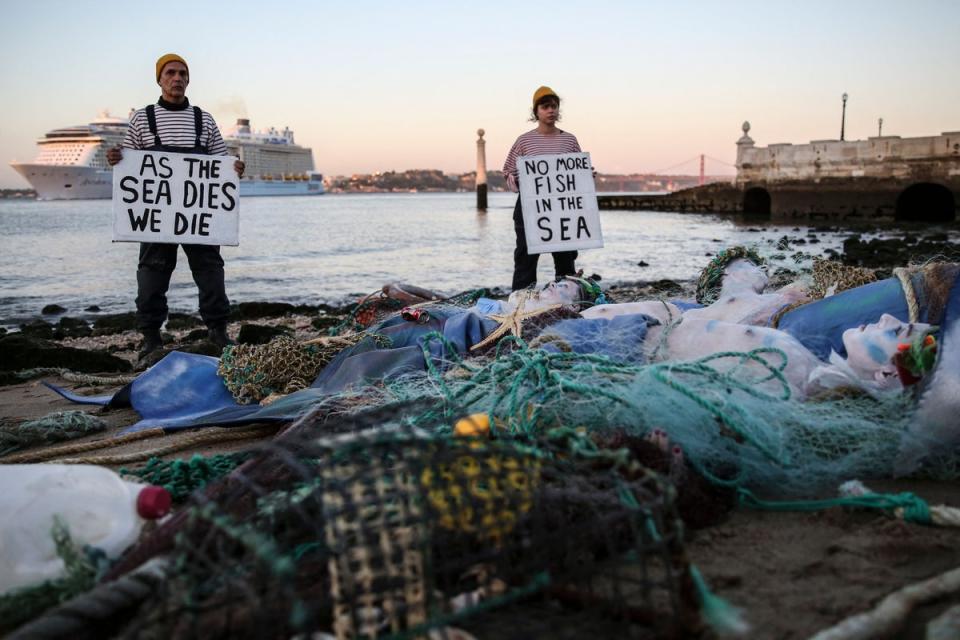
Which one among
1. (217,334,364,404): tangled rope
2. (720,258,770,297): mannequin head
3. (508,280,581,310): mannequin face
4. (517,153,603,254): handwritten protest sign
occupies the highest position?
(517,153,603,254): handwritten protest sign

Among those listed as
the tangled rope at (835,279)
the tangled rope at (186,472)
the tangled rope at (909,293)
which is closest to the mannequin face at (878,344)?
the tangled rope at (909,293)

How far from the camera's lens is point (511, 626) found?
1.80 metres

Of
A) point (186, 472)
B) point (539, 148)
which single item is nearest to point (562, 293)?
point (539, 148)

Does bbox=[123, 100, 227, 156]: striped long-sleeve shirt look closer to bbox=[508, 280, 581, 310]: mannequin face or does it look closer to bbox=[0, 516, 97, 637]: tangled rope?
bbox=[508, 280, 581, 310]: mannequin face

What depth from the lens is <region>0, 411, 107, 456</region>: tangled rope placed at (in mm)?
3629

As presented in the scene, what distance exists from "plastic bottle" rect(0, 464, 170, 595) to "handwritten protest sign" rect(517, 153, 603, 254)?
518 centimetres

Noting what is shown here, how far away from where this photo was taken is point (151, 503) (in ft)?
7.13

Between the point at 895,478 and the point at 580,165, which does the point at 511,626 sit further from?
the point at 580,165

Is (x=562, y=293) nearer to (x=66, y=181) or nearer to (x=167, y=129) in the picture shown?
(x=167, y=129)

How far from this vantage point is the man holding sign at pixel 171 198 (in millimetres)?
5777

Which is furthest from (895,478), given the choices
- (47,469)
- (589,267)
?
(589,267)

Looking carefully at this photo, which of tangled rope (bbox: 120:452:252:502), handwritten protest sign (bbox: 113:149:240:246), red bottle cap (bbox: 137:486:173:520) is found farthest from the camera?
handwritten protest sign (bbox: 113:149:240:246)

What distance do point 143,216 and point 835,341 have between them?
4.94 metres

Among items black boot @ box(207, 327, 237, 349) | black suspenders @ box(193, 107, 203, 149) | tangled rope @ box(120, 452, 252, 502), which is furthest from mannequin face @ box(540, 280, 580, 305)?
black suspenders @ box(193, 107, 203, 149)
